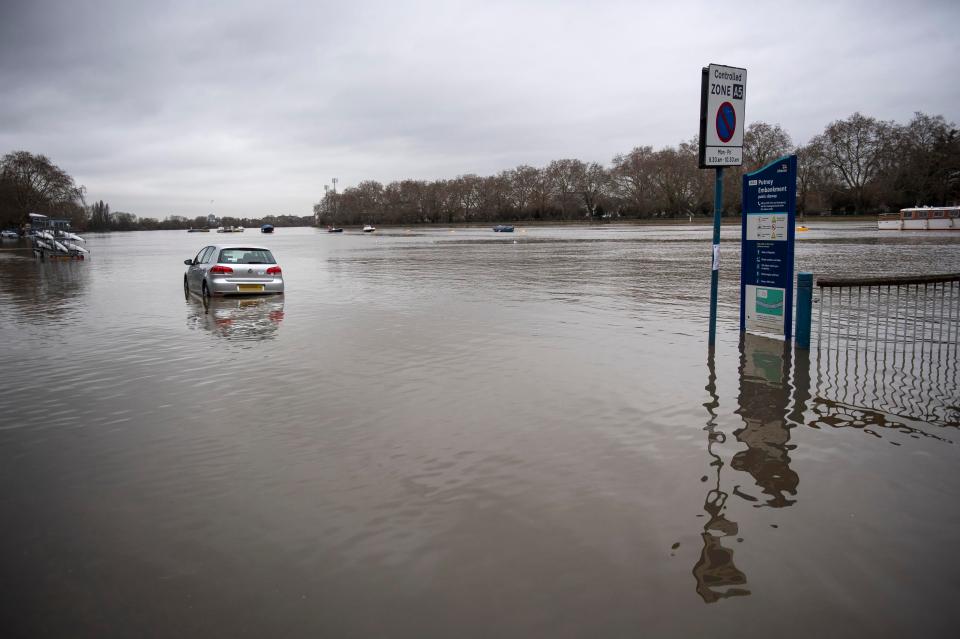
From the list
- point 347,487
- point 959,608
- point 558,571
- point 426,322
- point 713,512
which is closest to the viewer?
point 959,608

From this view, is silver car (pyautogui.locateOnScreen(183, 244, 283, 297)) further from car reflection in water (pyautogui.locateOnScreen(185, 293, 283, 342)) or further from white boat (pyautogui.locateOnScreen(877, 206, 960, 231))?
white boat (pyautogui.locateOnScreen(877, 206, 960, 231))

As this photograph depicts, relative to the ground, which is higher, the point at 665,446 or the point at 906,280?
the point at 906,280

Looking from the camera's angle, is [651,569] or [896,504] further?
[896,504]

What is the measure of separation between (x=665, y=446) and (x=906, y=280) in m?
4.37

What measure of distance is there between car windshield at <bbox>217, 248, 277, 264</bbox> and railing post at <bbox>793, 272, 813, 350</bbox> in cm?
1216

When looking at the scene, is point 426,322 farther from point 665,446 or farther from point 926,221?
point 926,221

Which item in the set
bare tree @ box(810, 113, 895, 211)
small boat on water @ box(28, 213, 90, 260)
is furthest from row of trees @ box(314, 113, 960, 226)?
small boat on water @ box(28, 213, 90, 260)

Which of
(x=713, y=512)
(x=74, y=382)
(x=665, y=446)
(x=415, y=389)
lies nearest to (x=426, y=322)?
(x=415, y=389)

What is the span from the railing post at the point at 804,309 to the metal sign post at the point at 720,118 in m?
1.12

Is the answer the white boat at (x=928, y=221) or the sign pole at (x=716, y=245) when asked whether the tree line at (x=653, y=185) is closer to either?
the white boat at (x=928, y=221)

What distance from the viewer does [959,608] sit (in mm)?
3152

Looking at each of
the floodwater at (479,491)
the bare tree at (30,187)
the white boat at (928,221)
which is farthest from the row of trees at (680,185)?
the floodwater at (479,491)

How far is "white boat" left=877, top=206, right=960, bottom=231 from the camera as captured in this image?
59.2 metres

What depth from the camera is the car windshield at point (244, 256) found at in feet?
52.0
